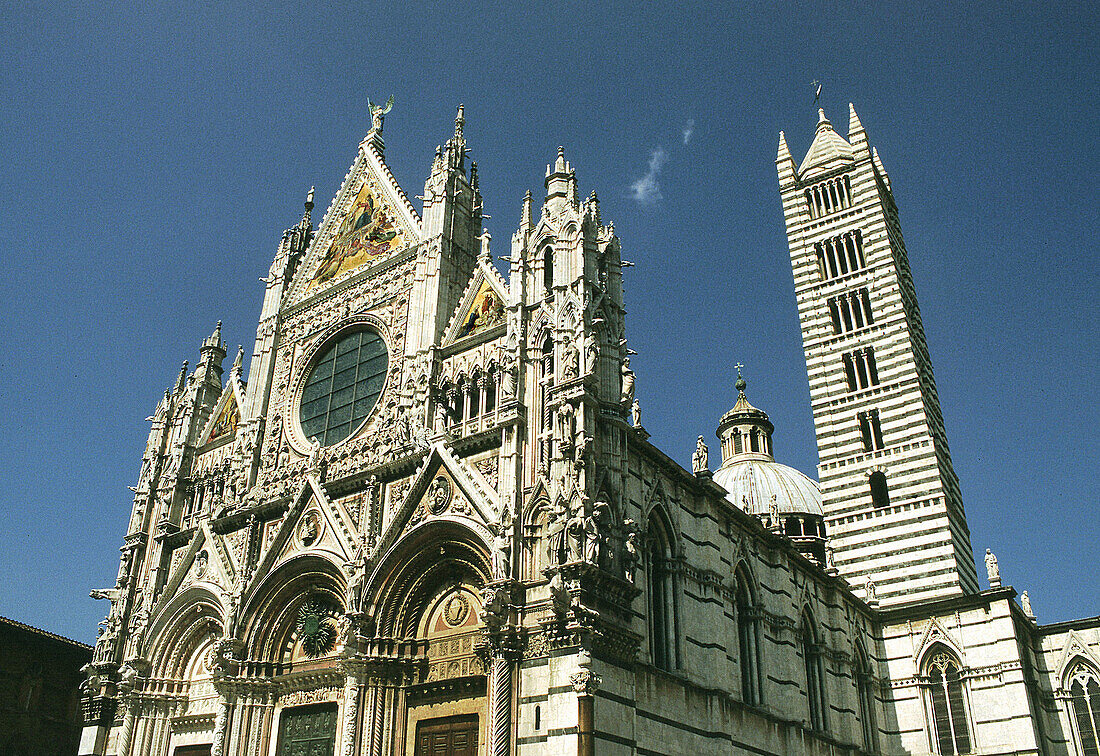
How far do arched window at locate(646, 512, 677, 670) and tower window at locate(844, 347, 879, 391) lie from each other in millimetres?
19929

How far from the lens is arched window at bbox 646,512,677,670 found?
19766 mm

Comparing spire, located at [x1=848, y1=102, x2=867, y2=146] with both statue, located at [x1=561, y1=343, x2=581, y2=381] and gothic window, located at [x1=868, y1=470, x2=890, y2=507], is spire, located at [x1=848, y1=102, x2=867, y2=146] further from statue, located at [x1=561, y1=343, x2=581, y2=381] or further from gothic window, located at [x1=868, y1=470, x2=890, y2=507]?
statue, located at [x1=561, y1=343, x2=581, y2=381]

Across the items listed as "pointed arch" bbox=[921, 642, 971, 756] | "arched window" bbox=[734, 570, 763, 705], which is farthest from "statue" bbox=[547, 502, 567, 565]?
"pointed arch" bbox=[921, 642, 971, 756]

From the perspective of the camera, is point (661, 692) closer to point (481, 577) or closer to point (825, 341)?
point (481, 577)

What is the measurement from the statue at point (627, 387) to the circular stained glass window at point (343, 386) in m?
7.37

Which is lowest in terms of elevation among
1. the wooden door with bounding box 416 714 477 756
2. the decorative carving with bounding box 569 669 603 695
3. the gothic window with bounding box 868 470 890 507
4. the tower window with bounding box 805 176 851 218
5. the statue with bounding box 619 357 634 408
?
→ the wooden door with bounding box 416 714 477 756

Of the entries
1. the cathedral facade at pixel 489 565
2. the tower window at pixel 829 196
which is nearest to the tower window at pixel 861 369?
the cathedral facade at pixel 489 565

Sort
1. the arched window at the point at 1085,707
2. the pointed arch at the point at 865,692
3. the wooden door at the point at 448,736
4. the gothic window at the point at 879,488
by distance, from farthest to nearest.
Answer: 1. the gothic window at the point at 879,488
2. the arched window at the point at 1085,707
3. the pointed arch at the point at 865,692
4. the wooden door at the point at 448,736

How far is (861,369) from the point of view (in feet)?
125

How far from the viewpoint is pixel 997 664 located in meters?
28.9

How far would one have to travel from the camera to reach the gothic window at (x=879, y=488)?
35.8 meters

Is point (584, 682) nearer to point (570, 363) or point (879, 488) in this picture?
point (570, 363)

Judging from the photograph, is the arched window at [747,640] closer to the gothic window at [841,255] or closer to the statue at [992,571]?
the statue at [992,571]

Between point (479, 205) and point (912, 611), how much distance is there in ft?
66.1
